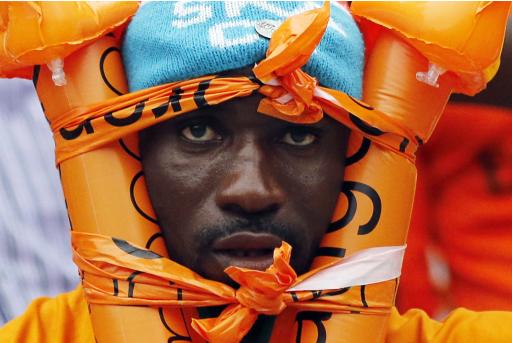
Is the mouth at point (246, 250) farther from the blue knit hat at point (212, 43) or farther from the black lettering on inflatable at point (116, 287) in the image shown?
the blue knit hat at point (212, 43)

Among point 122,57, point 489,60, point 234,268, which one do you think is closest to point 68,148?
point 122,57

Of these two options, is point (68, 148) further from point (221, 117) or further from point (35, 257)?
point (35, 257)

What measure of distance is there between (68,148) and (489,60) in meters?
0.79

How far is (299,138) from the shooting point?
5.86 ft

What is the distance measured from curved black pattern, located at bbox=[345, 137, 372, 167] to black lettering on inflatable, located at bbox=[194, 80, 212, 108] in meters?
0.32

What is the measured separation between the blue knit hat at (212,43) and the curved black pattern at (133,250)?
29 cm

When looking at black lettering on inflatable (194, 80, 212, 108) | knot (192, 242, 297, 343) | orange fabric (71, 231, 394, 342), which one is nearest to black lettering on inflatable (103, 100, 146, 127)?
black lettering on inflatable (194, 80, 212, 108)

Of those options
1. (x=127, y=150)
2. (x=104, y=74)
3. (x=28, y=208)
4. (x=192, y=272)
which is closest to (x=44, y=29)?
(x=104, y=74)

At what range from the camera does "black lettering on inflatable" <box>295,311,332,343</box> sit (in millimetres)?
1747

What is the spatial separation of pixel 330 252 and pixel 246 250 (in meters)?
0.18

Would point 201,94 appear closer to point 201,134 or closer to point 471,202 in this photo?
point 201,134

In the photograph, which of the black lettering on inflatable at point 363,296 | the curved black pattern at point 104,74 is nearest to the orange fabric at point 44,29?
the curved black pattern at point 104,74

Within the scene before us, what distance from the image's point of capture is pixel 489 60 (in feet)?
5.72

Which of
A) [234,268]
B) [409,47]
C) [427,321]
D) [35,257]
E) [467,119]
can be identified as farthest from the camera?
[35,257]
